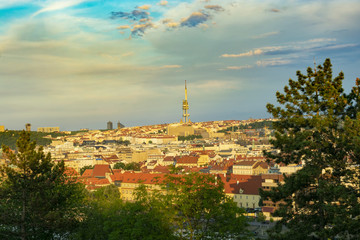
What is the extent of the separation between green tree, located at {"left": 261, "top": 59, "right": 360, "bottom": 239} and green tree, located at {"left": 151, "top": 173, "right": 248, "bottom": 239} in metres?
3.64

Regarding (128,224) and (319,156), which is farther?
(128,224)

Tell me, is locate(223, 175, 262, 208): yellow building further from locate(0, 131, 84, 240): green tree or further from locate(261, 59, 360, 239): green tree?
locate(261, 59, 360, 239): green tree

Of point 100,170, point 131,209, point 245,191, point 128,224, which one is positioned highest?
point 131,209

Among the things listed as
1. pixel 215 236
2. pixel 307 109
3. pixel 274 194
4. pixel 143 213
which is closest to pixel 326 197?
pixel 274 194

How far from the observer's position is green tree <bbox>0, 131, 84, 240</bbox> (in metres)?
23.1

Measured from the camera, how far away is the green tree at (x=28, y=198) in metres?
23.1

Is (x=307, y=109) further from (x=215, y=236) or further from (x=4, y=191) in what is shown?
(x=4, y=191)

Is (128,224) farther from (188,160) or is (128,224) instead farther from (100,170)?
(188,160)

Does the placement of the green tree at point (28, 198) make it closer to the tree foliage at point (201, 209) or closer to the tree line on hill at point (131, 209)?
the tree line on hill at point (131, 209)

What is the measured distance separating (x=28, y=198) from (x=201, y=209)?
314 inches

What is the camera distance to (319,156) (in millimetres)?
17969

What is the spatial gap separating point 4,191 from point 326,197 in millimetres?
14149

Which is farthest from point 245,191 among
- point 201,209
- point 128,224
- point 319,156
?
point 319,156

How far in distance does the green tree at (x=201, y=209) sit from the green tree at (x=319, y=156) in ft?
12.0
